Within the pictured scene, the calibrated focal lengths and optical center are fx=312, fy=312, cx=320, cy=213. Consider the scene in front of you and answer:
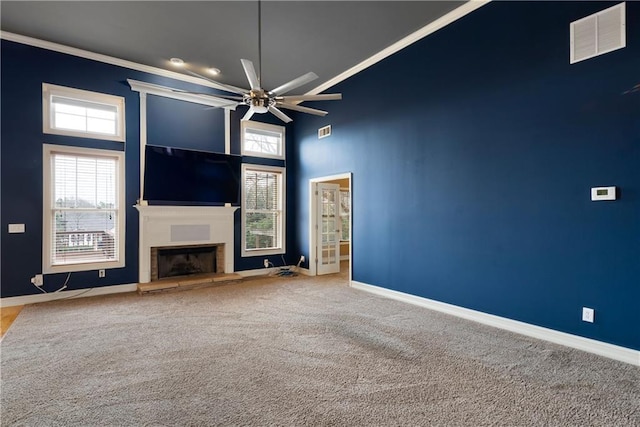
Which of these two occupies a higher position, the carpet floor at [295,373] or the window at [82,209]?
the window at [82,209]

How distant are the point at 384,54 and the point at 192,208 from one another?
4.20 meters

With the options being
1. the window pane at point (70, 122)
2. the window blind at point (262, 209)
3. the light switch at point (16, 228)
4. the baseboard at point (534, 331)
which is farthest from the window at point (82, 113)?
the baseboard at point (534, 331)

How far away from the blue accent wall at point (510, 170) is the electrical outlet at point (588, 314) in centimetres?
5

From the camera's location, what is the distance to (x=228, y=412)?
2.02 metres

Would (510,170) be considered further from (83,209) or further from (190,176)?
(83,209)

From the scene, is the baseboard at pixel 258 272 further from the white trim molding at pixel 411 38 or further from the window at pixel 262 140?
the white trim molding at pixel 411 38

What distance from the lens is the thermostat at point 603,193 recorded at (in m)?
2.74

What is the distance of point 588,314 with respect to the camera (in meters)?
2.91

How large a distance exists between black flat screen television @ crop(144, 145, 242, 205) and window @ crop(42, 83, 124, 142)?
2.21ft

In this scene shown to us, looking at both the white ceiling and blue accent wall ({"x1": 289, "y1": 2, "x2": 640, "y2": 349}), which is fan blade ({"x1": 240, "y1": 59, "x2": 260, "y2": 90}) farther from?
blue accent wall ({"x1": 289, "y1": 2, "x2": 640, "y2": 349})

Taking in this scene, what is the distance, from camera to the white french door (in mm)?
6584

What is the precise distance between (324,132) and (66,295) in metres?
5.04

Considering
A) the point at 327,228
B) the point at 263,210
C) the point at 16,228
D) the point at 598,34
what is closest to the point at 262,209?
the point at 263,210

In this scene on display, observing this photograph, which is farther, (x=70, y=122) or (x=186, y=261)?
(x=186, y=261)
